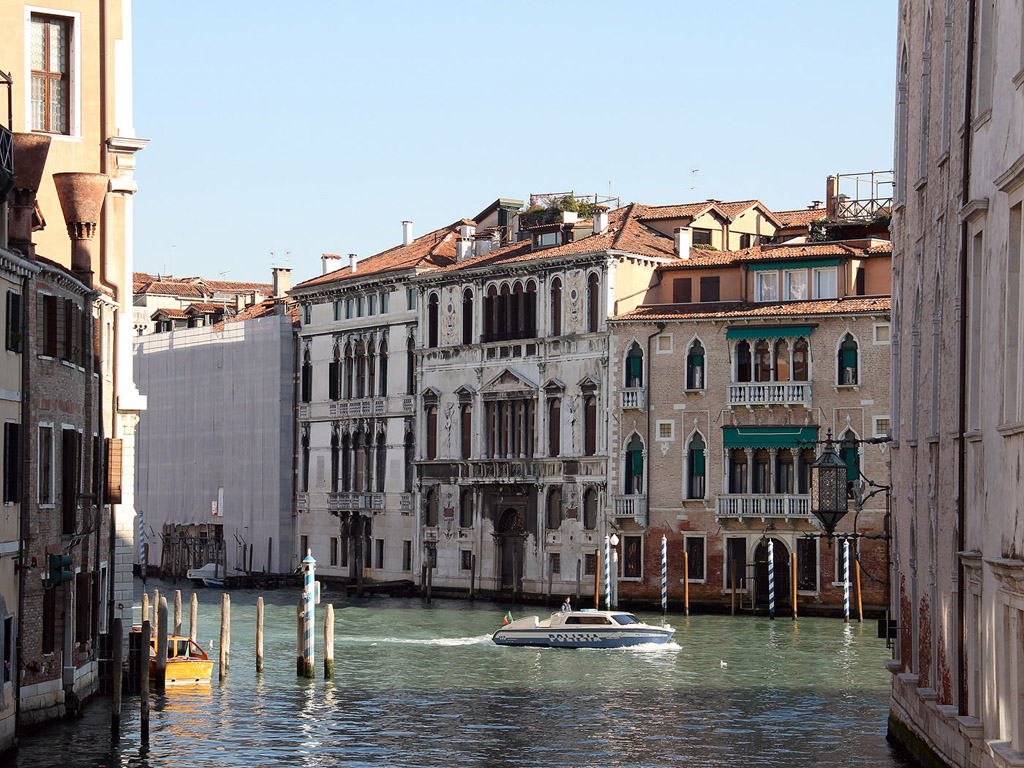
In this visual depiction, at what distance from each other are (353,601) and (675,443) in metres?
Result: 11.8

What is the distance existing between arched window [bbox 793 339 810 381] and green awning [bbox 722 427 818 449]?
1.42 m

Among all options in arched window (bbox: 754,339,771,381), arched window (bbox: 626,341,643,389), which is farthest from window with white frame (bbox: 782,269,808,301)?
arched window (bbox: 626,341,643,389)

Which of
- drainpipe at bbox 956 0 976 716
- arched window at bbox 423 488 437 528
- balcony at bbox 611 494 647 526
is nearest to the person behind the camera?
drainpipe at bbox 956 0 976 716

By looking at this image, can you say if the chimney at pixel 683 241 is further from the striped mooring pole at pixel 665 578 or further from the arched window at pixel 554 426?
the striped mooring pole at pixel 665 578

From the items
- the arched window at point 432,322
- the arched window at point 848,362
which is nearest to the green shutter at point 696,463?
the arched window at point 848,362

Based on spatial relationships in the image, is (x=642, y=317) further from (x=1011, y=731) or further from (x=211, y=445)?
(x=1011, y=731)

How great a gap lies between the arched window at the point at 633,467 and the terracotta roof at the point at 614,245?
554 centimetres

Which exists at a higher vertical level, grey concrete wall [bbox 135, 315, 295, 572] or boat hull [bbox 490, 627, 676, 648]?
grey concrete wall [bbox 135, 315, 295, 572]

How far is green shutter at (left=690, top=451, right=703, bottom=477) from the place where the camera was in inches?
1925

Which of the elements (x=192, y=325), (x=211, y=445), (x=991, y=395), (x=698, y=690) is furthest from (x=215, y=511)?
(x=991, y=395)

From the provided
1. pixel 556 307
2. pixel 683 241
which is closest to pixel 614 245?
pixel 683 241

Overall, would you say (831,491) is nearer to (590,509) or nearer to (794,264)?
(794,264)

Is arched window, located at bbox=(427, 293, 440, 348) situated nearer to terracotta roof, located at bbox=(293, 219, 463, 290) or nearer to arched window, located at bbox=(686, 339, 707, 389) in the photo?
terracotta roof, located at bbox=(293, 219, 463, 290)

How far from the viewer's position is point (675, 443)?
49.3 meters
